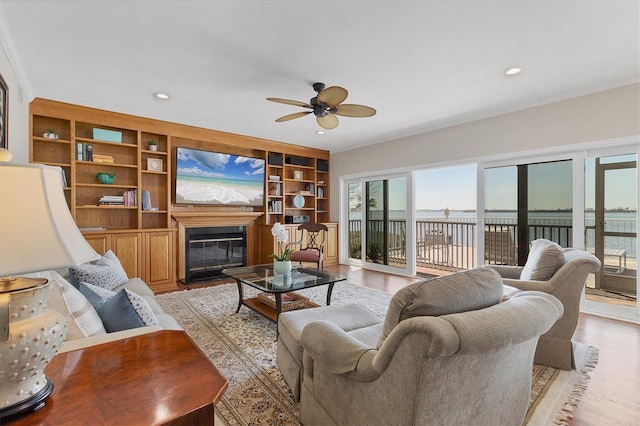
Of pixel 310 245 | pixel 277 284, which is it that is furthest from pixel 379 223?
pixel 277 284

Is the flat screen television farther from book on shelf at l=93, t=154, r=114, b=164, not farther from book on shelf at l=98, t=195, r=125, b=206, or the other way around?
book on shelf at l=93, t=154, r=114, b=164

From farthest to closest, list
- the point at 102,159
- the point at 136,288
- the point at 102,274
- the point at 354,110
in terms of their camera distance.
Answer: the point at 102,159
the point at 354,110
the point at 136,288
the point at 102,274

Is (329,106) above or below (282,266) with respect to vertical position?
above

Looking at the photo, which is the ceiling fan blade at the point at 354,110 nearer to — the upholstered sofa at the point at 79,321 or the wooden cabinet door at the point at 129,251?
the upholstered sofa at the point at 79,321

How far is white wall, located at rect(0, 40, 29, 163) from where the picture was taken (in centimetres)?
247

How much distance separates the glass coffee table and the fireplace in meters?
1.78

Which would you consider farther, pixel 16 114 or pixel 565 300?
pixel 16 114

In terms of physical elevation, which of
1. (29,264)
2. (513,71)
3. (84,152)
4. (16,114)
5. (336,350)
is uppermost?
(513,71)

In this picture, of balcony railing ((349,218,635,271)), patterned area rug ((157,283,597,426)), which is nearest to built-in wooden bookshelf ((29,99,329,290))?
patterned area rug ((157,283,597,426))

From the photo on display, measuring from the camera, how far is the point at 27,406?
0.75 metres

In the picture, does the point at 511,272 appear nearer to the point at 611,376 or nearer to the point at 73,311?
the point at 611,376

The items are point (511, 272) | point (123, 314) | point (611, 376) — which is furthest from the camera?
point (511, 272)

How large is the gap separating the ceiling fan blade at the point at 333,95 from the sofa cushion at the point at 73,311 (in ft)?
7.23

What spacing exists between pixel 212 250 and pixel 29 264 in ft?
15.4
